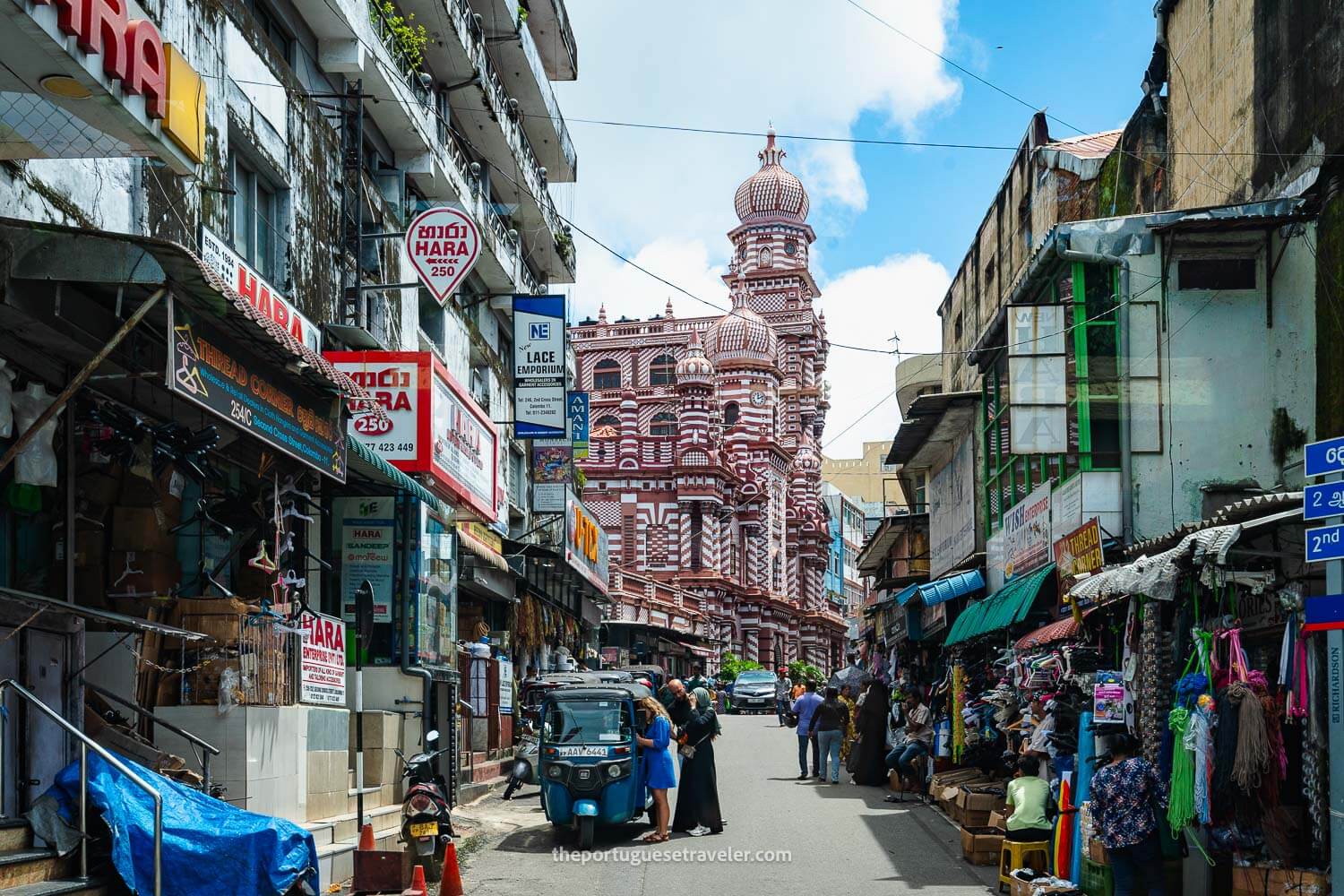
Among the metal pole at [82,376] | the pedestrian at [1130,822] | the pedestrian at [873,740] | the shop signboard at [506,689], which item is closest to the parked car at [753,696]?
the shop signboard at [506,689]

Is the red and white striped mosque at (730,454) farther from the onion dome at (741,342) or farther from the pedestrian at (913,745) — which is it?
the pedestrian at (913,745)

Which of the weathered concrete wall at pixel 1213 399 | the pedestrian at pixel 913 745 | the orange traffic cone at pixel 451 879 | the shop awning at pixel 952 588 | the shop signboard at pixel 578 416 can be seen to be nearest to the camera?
the orange traffic cone at pixel 451 879

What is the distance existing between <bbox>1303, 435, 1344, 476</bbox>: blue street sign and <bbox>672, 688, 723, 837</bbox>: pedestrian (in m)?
8.69

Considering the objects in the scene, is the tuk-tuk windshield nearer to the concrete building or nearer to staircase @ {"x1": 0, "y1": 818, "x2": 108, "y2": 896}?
the concrete building

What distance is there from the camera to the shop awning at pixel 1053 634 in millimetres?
15695

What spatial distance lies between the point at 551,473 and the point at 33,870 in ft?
80.4

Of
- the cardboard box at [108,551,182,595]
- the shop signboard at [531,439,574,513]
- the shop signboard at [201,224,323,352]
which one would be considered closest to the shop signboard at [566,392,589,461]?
the shop signboard at [531,439,574,513]

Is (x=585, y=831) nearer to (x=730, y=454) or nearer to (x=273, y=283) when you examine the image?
(x=273, y=283)

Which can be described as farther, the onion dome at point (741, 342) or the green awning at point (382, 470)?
the onion dome at point (741, 342)

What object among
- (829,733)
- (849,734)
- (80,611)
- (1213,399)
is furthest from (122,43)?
(849,734)

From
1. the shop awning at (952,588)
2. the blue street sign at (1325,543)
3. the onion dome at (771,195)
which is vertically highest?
the onion dome at (771,195)

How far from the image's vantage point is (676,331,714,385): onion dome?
8081cm

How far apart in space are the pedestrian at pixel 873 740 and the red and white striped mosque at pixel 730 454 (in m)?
38.5

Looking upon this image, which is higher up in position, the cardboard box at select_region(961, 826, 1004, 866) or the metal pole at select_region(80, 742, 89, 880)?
the metal pole at select_region(80, 742, 89, 880)
